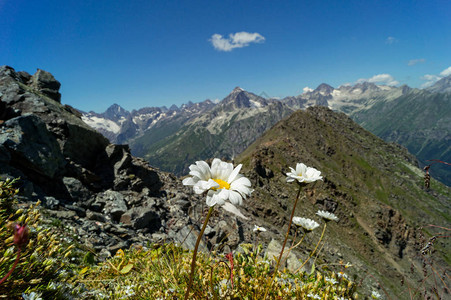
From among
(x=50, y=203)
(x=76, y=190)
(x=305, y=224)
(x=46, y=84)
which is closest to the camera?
(x=305, y=224)

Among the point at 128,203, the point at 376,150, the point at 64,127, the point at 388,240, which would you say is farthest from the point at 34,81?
the point at 376,150

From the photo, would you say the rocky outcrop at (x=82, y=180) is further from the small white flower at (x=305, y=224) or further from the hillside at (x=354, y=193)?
the hillside at (x=354, y=193)

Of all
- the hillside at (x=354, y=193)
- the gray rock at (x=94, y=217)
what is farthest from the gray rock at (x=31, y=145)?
the hillside at (x=354, y=193)

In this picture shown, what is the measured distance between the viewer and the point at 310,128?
395 feet

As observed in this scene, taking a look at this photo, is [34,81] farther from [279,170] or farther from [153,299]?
[279,170]

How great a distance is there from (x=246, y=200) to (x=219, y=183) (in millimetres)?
33543

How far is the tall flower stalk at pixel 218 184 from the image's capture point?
2.22m

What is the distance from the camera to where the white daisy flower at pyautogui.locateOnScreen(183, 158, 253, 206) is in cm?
224

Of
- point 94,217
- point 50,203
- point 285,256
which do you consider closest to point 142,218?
point 94,217

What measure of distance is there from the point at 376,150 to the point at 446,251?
62.3 meters

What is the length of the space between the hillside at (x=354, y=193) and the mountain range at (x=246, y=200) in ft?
1.57

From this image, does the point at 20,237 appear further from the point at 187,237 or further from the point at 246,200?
the point at 246,200

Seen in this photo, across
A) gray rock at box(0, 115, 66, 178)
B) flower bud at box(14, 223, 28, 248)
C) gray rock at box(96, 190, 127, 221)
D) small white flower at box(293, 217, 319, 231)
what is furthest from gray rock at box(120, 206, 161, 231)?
flower bud at box(14, 223, 28, 248)

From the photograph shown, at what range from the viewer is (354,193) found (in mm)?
92500
